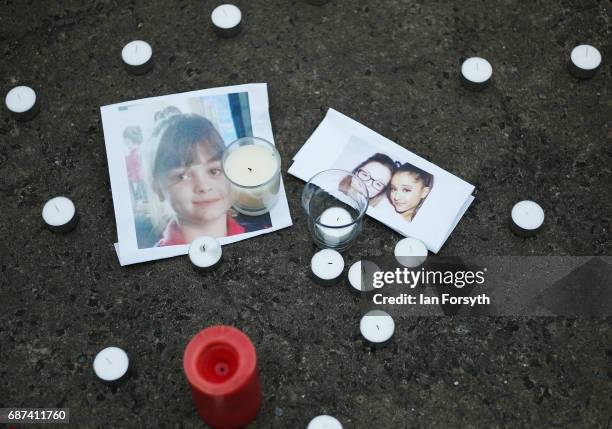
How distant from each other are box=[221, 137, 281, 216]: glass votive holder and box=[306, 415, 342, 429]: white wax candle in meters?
0.34

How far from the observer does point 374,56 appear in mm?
1296

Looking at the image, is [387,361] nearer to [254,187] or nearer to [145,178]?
[254,187]

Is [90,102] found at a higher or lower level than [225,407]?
higher

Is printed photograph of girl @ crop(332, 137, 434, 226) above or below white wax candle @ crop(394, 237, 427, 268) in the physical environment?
above

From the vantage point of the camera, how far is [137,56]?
4.14 feet

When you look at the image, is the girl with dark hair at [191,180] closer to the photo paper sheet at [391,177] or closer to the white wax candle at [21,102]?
the photo paper sheet at [391,177]

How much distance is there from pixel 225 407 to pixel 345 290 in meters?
0.28

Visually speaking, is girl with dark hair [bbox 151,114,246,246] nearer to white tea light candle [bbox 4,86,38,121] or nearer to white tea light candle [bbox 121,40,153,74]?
white tea light candle [bbox 121,40,153,74]

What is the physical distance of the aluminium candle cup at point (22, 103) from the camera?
48.3 inches

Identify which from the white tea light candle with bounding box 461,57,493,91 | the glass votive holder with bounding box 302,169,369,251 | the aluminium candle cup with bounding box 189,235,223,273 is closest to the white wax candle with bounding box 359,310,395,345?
the glass votive holder with bounding box 302,169,369,251

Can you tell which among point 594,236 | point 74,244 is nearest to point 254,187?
point 74,244

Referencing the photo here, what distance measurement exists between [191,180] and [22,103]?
0.33 metres

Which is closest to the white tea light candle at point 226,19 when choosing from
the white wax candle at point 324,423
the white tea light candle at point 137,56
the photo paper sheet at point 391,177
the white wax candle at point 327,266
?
the white tea light candle at point 137,56

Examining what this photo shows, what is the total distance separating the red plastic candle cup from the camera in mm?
866
